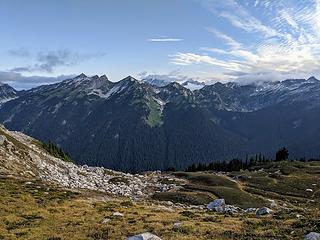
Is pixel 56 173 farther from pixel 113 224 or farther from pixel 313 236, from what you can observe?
pixel 313 236

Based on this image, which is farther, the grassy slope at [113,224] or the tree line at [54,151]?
the tree line at [54,151]

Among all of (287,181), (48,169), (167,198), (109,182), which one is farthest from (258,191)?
(48,169)

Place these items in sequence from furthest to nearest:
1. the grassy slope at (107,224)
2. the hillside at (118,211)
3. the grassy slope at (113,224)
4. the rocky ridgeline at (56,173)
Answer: the rocky ridgeline at (56,173)
the hillside at (118,211)
the grassy slope at (107,224)
the grassy slope at (113,224)

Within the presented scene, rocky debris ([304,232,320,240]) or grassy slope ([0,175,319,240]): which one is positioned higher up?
rocky debris ([304,232,320,240])

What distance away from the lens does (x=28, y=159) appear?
326 ft

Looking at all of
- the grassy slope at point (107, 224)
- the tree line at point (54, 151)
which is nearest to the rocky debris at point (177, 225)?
the grassy slope at point (107, 224)

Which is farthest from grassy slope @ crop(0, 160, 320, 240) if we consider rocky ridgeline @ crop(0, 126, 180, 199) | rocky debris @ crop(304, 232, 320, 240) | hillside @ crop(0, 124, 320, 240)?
rocky ridgeline @ crop(0, 126, 180, 199)

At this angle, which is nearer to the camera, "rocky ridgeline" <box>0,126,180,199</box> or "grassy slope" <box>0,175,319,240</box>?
"grassy slope" <box>0,175,319,240</box>

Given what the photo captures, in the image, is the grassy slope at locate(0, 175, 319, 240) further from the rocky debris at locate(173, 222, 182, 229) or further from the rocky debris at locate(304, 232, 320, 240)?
the rocky debris at locate(304, 232, 320, 240)

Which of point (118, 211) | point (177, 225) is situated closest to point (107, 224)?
point (177, 225)

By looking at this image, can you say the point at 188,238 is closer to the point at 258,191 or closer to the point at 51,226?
the point at 51,226

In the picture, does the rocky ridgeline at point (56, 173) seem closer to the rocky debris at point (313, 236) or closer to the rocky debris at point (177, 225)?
the rocky debris at point (177, 225)

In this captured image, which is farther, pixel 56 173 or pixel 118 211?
pixel 56 173

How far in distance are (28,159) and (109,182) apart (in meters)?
22.7
